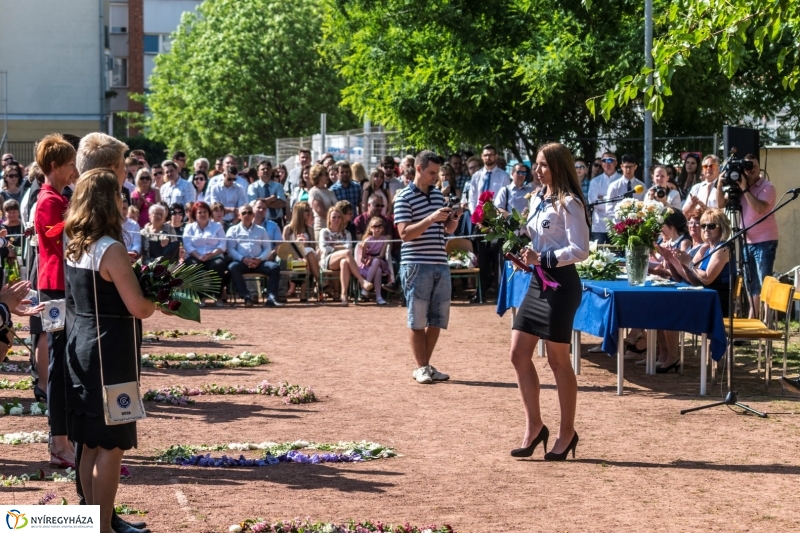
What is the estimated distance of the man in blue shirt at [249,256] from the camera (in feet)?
61.0

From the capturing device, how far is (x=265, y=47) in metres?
48.1

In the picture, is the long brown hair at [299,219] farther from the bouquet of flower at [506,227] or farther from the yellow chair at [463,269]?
the bouquet of flower at [506,227]

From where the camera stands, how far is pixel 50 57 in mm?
46188

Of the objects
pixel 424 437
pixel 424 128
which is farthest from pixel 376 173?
pixel 424 437

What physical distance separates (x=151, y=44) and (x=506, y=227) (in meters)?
69.0

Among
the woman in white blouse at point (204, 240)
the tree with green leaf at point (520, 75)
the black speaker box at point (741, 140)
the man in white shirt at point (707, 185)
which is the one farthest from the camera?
the tree with green leaf at point (520, 75)

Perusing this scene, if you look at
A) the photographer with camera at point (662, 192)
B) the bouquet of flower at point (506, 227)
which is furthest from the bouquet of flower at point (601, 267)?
the bouquet of flower at point (506, 227)

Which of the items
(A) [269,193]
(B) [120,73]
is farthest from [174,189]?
(B) [120,73]

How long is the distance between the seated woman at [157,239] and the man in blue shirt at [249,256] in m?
0.99

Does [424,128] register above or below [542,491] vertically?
above

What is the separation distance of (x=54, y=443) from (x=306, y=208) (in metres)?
11.9

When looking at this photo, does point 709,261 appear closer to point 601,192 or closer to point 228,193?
point 601,192

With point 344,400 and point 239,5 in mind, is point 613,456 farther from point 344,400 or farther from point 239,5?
point 239,5

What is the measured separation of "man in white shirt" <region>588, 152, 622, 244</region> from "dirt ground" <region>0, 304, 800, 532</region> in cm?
490
